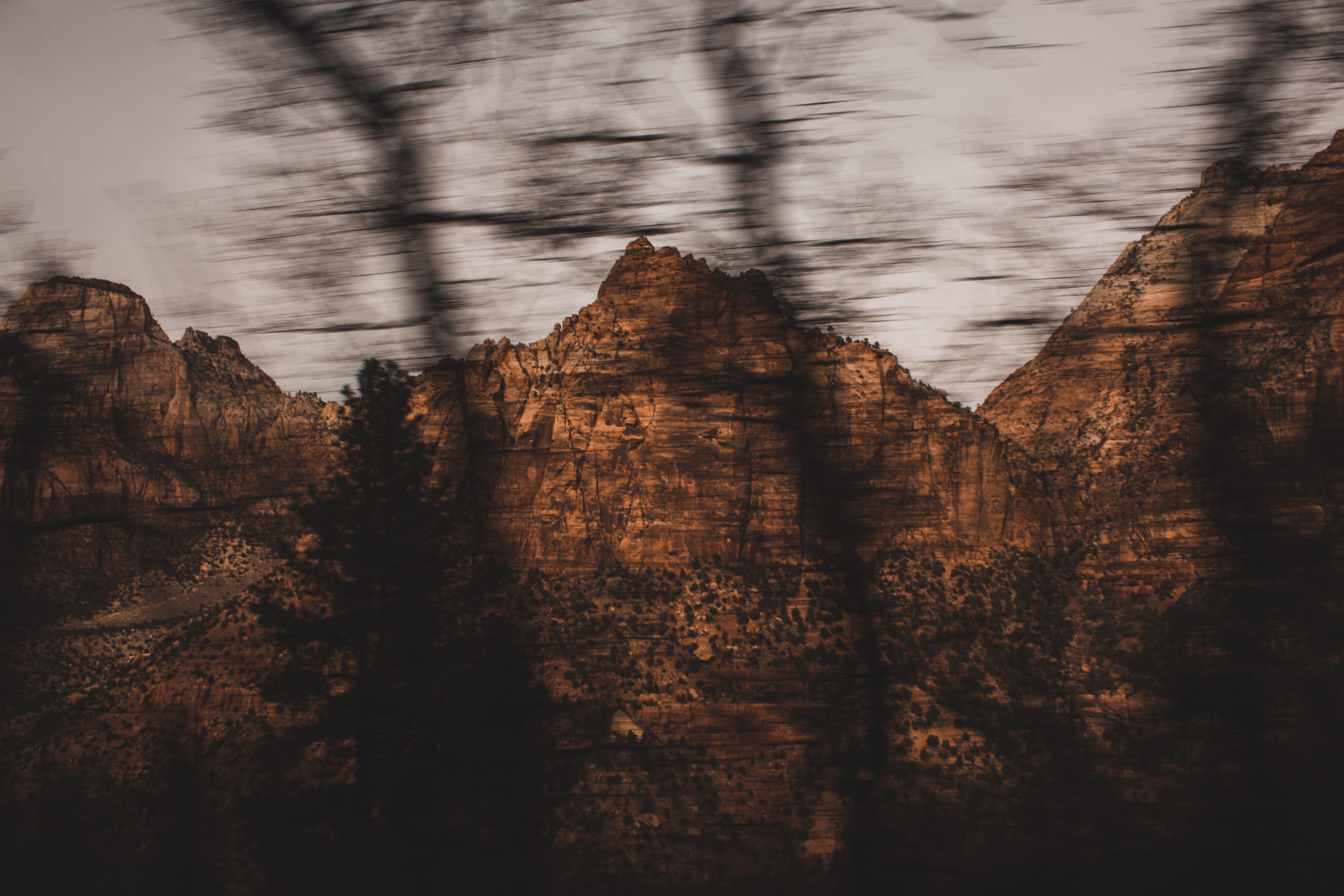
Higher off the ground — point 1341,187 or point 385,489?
point 1341,187

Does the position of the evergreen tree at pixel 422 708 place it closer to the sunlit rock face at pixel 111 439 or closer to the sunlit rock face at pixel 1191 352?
the sunlit rock face at pixel 111 439

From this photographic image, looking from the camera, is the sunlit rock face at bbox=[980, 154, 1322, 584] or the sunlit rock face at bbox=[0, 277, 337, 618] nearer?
the sunlit rock face at bbox=[980, 154, 1322, 584]

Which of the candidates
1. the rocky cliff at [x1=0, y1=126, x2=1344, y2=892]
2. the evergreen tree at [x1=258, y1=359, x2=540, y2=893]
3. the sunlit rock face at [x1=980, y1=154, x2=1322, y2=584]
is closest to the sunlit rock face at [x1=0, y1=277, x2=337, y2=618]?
the rocky cliff at [x1=0, y1=126, x2=1344, y2=892]

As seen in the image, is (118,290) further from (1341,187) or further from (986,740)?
(1341,187)

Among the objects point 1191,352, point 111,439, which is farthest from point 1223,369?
point 111,439

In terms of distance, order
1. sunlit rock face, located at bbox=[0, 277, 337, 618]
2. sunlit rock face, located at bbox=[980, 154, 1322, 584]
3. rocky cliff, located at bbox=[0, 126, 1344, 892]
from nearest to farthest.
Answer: rocky cliff, located at bbox=[0, 126, 1344, 892] → sunlit rock face, located at bbox=[980, 154, 1322, 584] → sunlit rock face, located at bbox=[0, 277, 337, 618]

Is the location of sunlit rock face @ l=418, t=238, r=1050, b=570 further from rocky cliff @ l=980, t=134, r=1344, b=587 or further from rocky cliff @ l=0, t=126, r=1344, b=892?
rocky cliff @ l=980, t=134, r=1344, b=587

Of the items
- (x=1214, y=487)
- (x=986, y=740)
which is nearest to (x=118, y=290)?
(x=986, y=740)
